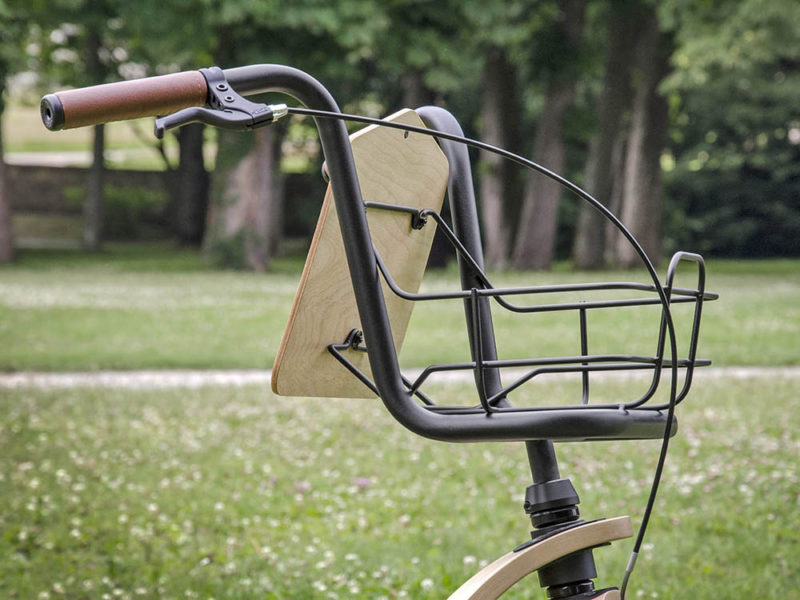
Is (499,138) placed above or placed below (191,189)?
below

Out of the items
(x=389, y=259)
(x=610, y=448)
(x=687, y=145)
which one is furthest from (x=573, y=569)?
(x=687, y=145)

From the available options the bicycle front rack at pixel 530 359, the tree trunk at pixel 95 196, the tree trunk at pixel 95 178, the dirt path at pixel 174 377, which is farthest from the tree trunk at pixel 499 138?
the bicycle front rack at pixel 530 359

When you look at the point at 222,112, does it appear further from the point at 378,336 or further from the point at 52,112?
the point at 378,336

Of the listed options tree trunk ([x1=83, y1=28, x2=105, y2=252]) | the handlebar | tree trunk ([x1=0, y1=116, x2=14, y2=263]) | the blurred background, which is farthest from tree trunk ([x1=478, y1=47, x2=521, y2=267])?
the handlebar

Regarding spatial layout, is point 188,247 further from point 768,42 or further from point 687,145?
point 768,42

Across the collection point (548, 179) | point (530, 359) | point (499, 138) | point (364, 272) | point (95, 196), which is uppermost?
point (95, 196)

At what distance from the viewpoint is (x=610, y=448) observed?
642 cm

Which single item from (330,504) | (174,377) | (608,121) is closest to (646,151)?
(608,121)

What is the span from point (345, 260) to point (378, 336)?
0.24 meters

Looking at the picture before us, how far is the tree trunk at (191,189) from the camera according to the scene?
127 ft

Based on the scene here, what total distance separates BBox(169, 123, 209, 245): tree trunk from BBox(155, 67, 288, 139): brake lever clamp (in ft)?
124

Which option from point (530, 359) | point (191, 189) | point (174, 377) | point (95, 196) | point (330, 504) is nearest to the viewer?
point (530, 359)

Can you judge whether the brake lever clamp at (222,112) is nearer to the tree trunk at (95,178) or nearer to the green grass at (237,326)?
the green grass at (237,326)

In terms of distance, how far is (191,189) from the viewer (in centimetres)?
3944
